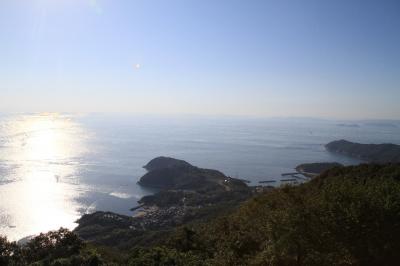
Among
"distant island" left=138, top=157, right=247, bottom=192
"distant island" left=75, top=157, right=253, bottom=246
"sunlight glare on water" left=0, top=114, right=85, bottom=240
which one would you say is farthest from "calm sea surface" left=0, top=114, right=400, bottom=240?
"distant island" left=138, top=157, right=247, bottom=192

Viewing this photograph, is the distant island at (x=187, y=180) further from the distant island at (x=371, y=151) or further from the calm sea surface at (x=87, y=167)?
the distant island at (x=371, y=151)

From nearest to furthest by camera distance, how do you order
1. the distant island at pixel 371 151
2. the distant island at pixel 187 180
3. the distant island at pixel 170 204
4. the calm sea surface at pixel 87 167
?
the distant island at pixel 170 204 < the calm sea surface at pixel 87 167 < the distant island at pixel 187 180 < the distant island at pixel 371 151

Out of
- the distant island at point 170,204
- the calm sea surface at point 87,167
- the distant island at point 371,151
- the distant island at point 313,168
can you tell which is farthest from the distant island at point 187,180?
the distant island at point 371,151

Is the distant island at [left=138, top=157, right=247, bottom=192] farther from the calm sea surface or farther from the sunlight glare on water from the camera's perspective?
the sunlight glare on water

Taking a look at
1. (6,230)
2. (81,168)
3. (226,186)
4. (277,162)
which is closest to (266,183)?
(226,186)

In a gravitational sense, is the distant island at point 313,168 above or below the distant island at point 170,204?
above

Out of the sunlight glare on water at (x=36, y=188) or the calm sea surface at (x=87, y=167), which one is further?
the calm sea surface at (x=87, y=167)

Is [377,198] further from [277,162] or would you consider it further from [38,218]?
[277,162]

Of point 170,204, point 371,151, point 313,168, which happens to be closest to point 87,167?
point 170,204

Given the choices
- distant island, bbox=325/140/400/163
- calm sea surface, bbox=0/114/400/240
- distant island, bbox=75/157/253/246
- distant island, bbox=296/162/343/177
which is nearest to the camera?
distant island, bbox=75/157/253/246

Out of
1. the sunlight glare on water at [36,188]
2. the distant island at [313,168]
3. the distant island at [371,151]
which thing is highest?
the distant island at [371,151]
